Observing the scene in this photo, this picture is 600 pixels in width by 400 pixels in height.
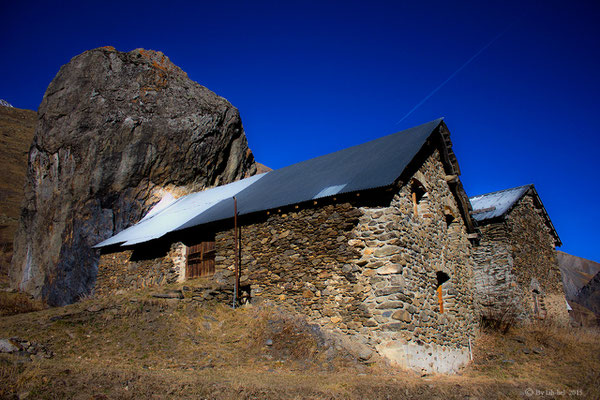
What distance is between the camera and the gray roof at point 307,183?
1151 cm

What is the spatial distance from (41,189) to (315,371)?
2225 centimetres

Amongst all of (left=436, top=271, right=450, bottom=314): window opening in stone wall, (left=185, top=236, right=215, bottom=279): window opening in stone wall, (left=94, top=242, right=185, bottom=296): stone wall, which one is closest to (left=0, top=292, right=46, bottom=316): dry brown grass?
(left=94, top=242, right=185, bottom=296): stone wall

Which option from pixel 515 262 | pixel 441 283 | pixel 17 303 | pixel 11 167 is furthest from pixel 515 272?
pixel 11 167

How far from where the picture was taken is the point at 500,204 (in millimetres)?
17500

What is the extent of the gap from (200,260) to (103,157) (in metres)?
11.3

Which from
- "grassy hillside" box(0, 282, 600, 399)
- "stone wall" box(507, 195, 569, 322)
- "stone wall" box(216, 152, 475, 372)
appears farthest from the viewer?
"stone wall" box(507, 195, 569, 322)

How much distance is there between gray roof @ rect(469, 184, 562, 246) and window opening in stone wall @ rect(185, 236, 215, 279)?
33.8ft

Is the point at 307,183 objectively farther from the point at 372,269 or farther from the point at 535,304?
the point at 535,304

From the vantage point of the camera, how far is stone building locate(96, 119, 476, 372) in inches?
396

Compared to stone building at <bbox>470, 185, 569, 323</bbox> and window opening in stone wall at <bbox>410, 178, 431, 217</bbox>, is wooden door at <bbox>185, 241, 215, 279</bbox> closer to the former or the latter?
window opening in stone wall at <bbox>410, 178, 431, 217</bbox>

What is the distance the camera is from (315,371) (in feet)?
27.7

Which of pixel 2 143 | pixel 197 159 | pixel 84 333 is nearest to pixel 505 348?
pixel 84 333

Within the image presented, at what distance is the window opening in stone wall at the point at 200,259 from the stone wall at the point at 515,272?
10172 millimetres

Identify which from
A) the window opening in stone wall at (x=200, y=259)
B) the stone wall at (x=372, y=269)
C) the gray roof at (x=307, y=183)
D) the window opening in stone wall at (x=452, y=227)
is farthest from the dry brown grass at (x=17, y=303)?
the window opening in stone wall at (x=452, y=227)
